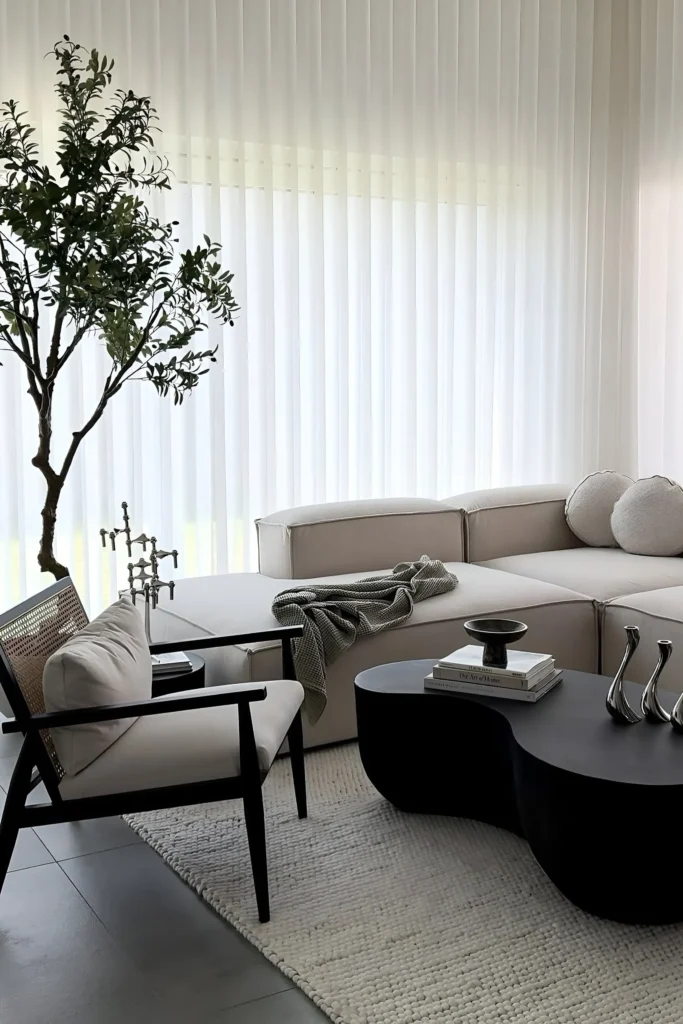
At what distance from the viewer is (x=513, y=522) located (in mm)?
4555

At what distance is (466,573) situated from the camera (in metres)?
4.00

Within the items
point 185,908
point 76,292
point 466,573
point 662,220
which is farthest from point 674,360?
point 185,908

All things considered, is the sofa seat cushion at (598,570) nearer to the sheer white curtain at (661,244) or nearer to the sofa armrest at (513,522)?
the sofa armrest at (513,522)

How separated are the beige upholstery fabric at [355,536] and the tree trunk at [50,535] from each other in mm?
1129

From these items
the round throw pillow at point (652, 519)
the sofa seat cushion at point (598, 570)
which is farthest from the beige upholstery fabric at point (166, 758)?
the round throw pillow at point (652, 519)

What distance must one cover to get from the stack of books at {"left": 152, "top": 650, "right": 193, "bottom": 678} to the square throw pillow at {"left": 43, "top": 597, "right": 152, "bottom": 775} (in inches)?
24.5

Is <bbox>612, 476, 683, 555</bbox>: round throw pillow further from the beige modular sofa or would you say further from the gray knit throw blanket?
the gray knit throw blanket

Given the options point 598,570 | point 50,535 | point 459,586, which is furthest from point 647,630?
point 50,535

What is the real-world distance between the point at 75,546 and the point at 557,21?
12.7ft

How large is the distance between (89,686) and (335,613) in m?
1.30

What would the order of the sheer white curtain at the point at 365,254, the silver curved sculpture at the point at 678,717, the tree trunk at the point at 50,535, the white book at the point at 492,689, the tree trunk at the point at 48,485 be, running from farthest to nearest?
the sheer white curtain at the point at 365,254, the tree trunk at the point at 50,535, the tree trunk at the point at 48,485, the white book at the point at 492,689, the silver curved sculpture at the point at 678,717

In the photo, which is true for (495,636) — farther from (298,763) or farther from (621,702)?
(298,763)

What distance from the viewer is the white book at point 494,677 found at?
2.56 meters

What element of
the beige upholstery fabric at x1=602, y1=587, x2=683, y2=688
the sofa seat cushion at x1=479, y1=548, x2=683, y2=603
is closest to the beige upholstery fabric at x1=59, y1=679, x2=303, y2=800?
the beige upholstery fabric at x1=602, y1=587, x2=683, y2=688
